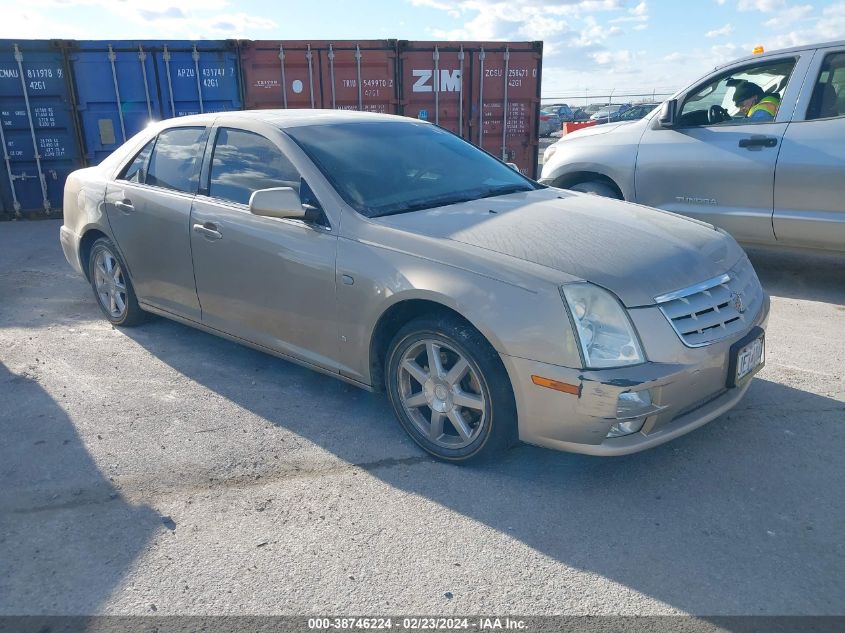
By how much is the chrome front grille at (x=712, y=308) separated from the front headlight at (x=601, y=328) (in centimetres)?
21

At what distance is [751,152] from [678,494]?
3895 mm

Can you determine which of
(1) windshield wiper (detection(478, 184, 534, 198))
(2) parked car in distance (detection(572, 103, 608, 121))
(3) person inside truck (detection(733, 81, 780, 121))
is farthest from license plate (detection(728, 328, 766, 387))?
(2) parked car in distance (detection(572, 103, 608, 121))

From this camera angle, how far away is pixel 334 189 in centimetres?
363

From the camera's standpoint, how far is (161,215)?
449cm

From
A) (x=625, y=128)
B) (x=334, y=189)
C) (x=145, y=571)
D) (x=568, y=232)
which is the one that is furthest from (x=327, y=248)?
(x=625, y=128)

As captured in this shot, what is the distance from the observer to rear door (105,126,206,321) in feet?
14.4

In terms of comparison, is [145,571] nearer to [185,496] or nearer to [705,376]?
[185,496]

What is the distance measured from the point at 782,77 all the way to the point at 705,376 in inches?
160

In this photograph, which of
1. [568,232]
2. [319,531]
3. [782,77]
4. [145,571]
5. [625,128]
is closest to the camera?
[145,571]

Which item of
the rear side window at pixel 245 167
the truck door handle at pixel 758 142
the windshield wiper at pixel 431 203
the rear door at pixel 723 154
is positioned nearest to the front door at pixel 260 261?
the rear side window at pixel 245 167

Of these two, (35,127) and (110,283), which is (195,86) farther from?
(110,283)

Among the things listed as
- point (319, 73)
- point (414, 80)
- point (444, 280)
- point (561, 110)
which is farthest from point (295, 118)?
point (561, 110)

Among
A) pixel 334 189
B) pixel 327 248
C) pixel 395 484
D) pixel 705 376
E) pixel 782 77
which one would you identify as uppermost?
pixel 782 77

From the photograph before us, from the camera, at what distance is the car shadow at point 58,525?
253 centimetres
